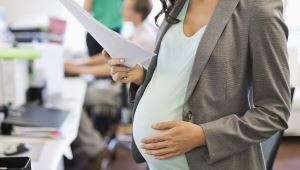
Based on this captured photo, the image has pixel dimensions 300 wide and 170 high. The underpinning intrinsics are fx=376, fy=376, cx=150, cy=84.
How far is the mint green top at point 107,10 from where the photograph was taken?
342 cm

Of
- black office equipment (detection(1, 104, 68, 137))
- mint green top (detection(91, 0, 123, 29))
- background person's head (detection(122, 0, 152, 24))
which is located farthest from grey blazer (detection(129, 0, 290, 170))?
mint green top (detection(91, 0, 123, 29))

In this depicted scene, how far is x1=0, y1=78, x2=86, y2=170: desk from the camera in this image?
54.3 inches

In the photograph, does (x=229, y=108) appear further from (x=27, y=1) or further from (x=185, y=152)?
(x=27, y=1)

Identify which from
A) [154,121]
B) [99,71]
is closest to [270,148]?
[154,121]

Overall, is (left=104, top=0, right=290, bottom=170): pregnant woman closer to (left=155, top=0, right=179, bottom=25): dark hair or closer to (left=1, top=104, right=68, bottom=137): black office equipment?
(left=155, top=0, right=179, bottom=25): dark hair

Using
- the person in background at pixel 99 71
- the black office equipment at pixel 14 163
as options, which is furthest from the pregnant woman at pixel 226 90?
the person in background at pixel 99 71

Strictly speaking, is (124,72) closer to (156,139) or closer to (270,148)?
(156,139)

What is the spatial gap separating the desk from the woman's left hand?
1.98 ft

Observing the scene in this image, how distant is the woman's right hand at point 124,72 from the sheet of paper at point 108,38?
0.06 meters

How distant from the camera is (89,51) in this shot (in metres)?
3.32

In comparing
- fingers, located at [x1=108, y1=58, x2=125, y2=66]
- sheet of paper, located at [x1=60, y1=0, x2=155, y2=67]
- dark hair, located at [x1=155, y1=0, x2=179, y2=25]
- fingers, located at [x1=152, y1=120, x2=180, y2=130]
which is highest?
dark hair, located at [x1=155, y1=0, x2=179, y2=25]

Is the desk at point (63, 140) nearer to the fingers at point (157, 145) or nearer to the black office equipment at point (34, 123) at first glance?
the black office equipment at point (34, 123)

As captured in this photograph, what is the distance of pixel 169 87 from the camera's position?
97 centimetres

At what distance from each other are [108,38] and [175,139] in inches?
11.8
